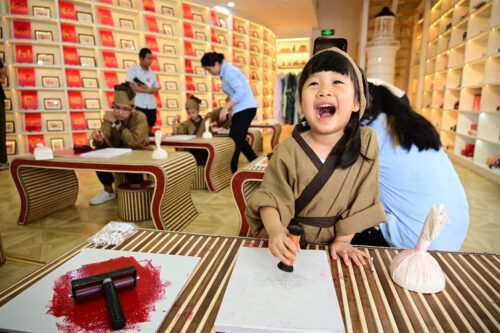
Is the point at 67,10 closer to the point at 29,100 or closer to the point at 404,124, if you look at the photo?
the point at 29,100

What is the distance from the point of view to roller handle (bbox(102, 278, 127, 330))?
466 millimetres

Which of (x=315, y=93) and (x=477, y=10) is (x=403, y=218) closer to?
(x=315, y=93)

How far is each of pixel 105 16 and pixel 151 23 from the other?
0.76 metres

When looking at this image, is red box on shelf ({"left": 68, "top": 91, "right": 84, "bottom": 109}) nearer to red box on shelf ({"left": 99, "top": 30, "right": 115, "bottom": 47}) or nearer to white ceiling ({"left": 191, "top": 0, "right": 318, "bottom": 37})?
red box on shelf ({"left": 99, "top": 30, "right": 115, "bottom": 47})

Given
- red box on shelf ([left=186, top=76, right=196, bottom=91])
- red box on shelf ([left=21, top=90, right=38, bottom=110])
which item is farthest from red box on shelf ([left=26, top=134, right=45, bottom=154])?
red box on shelf ([left=186, top=76, right=196, bottom=91])

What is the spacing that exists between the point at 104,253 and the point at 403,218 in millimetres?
985

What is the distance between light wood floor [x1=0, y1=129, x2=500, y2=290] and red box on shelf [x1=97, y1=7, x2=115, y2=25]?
9.27 feet

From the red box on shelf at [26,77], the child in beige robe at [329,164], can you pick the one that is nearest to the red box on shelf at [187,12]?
the red box on shelf at [26,77]

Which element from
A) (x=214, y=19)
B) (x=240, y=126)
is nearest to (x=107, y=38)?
(x=214, y=19)

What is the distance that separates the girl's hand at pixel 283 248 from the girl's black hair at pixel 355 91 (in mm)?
288

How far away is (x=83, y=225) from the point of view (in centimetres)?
240

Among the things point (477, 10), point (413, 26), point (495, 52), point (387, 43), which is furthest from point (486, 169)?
point (413, 26)

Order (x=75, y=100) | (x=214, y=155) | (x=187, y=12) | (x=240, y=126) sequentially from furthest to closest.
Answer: (x=187, y=12) < (x=75, y=100) < (x=240, y=126) < (x=214, y=155)

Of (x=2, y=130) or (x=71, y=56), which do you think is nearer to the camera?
(x=2, y=130)
